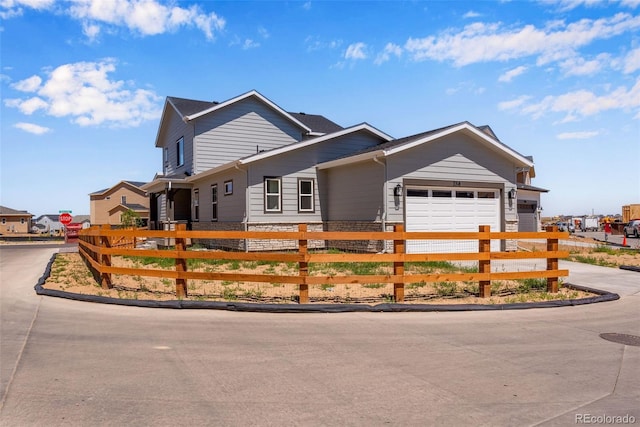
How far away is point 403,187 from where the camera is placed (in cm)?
1691

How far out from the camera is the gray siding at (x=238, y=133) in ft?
76.3

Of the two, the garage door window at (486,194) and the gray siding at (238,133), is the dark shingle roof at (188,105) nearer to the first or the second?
the gray siding at (238,133)

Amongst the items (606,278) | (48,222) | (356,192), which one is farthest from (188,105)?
(48,222)

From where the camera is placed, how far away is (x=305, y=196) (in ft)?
65.0

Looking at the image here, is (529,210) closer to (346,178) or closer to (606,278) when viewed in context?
(346,178)

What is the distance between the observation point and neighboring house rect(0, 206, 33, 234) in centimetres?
7656

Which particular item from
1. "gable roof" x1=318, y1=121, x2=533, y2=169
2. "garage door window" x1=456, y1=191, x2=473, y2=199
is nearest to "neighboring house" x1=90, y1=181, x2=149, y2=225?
"gable roof" x1=318, y1=121, x2=533, y2=169

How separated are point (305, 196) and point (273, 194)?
1.40 m

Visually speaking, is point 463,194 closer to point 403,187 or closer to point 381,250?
point 403,187

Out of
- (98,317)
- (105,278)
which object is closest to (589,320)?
(98,317)

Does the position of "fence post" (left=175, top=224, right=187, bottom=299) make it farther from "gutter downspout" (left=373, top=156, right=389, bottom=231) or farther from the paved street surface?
"gutter downspout" (left=373, top=156, right=389, bottom=231)

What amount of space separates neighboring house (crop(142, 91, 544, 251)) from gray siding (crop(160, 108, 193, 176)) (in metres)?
0.19

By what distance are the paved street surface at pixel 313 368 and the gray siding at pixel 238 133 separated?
16192 millimetres

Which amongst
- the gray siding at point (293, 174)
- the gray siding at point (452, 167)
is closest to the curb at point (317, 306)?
the gray siding at point (452, 167)
